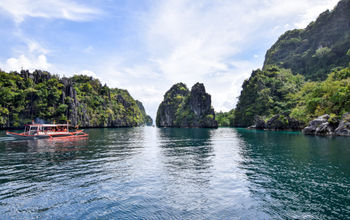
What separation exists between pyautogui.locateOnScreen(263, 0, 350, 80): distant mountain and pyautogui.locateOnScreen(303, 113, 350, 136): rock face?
83336 mm

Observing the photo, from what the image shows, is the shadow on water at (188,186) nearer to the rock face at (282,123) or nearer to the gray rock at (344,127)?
the gray rock at (344,127)

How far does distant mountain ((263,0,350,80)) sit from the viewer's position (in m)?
133

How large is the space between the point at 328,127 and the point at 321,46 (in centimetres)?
14468

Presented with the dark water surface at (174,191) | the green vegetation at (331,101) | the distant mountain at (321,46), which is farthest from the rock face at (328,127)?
the distant mountain at (321,46)

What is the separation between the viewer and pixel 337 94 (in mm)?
58375

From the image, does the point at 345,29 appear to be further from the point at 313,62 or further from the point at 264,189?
the point at 264,189

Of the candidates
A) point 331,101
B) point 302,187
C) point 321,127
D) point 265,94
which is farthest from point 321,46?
point 302,187

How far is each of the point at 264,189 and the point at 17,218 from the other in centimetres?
1433

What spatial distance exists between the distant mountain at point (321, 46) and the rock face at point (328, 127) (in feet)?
273

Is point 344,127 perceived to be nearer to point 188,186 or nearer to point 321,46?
point 188,186

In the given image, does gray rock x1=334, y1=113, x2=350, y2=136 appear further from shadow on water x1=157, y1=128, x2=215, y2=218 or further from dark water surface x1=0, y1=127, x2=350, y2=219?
shadow on water x1=157, y1=128, x2=215, y2=218

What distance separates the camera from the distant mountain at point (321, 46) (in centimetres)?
13338

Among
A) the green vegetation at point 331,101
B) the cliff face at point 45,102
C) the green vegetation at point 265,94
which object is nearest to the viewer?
the green vegetation at point 331,101

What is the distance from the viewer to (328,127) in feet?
184
